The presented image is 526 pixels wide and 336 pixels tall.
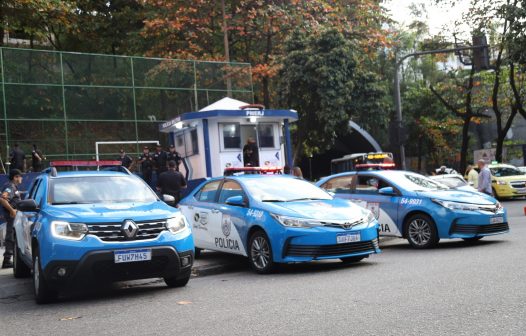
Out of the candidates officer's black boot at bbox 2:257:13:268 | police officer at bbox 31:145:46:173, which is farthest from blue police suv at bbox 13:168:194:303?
police officer at bbox 31:145:46:173

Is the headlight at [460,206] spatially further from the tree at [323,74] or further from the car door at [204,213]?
the tree at [323,74]

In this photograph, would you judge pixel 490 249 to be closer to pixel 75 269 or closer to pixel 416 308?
pixel 416 308

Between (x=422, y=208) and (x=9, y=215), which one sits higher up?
(x=9, y=215)

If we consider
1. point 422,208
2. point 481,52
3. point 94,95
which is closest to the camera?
point 422,208

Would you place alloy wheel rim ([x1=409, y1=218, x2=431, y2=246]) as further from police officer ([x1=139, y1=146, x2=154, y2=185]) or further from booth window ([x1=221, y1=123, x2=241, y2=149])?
police officer ([x1=139, y1=146, x2=154, y2=185])

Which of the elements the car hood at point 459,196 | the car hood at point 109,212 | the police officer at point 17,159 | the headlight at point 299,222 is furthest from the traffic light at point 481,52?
the car hood at point 109,212

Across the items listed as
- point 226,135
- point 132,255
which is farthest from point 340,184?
point 226,135

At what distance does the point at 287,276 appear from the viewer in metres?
9.87

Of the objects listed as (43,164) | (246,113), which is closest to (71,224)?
(246,113)

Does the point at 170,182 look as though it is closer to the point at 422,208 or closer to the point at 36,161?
the point at 422,208

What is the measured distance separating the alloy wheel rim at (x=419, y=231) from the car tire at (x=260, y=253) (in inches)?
137

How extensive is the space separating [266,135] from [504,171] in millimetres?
11579

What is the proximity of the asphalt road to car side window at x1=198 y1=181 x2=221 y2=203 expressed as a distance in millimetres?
1611

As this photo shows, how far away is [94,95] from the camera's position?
2669 centimetres
